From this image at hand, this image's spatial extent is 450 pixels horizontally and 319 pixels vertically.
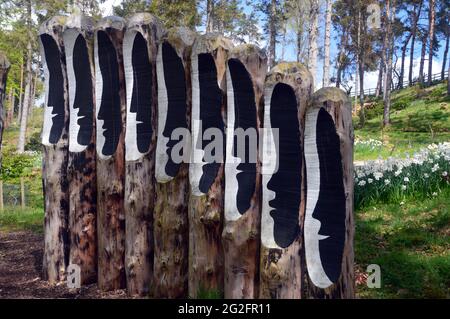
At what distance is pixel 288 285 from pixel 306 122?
1101mm

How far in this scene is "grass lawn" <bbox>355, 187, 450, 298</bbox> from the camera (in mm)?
3602

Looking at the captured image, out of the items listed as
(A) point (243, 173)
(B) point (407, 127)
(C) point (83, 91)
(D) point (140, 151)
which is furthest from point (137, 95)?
(B) point (407, 127)

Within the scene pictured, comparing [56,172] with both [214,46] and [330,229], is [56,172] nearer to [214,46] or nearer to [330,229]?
[214,46]

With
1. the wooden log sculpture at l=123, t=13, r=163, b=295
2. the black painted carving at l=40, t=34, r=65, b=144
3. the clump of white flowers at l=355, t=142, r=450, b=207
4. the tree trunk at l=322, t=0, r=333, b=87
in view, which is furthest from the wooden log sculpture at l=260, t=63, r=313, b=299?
the tree trunk at l=322, t=0, r=333, b=87

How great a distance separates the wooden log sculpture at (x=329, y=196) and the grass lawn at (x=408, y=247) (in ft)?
3.39

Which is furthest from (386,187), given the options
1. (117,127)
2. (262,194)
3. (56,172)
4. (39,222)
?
(39,222)

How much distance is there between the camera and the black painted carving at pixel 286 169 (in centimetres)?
283

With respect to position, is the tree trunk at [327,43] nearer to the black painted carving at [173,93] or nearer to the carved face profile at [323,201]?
the black painted carving at [173,93]

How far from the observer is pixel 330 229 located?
2.71m

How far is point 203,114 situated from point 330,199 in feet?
3.91

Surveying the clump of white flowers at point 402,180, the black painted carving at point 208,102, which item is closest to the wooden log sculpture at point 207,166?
the black painted carving at point 208,102

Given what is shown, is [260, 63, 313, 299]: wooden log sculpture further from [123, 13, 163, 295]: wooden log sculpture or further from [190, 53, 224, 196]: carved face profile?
[123, 13, 163, 295]: wooden log sculpture

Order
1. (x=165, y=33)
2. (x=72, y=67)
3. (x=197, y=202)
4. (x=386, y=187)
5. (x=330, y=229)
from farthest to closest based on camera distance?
1. (x=386, y=187)
2. (x=72, y=67)
3. (x=165, y=33)
4. (x=197, y=202)
5. (x=330, y=229)

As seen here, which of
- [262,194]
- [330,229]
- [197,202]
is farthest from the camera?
[197,202]
